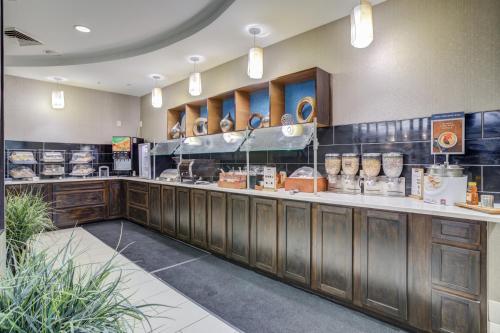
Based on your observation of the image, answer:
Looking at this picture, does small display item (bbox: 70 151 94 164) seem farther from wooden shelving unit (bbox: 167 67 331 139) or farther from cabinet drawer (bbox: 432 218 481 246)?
cabinet drawer (bbox: 432 218 481 246)

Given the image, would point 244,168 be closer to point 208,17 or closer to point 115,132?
point 208,17

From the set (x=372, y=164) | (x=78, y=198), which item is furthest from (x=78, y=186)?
(x=372, y=164)

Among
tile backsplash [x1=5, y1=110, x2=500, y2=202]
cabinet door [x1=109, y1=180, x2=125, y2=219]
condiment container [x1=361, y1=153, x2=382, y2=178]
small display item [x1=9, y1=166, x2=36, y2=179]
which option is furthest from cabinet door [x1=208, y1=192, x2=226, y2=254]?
small display item [x1=9, y1=166, x2=36, y2=179]

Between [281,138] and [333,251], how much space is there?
Result: 151 centimetres

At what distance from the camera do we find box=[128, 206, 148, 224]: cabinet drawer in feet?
16.4

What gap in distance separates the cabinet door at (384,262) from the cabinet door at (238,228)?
52.3 inches

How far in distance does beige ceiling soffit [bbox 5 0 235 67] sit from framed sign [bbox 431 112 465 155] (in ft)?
7.73

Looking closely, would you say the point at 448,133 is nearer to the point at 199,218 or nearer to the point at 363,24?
the point at 363,24

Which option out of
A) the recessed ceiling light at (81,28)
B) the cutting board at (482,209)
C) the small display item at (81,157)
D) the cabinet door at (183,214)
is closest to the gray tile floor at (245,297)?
the cabinet door at (183,214)

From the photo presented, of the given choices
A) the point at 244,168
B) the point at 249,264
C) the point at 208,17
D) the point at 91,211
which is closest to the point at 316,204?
the point at 249,264

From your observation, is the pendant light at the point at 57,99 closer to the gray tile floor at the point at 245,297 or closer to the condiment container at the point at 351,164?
the gray tile floor at the point at 245,297

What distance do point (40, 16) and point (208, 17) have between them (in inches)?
80.9

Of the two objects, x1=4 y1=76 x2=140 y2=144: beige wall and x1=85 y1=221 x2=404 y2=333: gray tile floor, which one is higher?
x1=4 y1=76 x2=140 y2=144: beige wall

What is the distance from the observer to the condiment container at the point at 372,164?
2.67m
